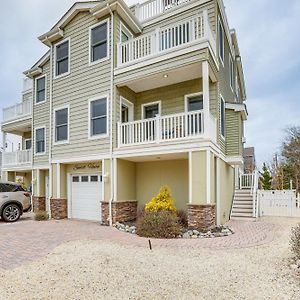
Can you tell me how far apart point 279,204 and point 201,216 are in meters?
7.80

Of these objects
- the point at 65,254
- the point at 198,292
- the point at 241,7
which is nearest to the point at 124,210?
the point at 65,254

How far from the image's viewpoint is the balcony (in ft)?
30.3

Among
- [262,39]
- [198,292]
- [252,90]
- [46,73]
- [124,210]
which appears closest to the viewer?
[198,292]

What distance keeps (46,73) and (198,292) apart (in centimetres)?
1464

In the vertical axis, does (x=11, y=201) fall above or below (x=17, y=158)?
below

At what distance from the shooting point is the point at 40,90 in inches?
609

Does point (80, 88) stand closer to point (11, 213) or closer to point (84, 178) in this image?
point (84, 178)

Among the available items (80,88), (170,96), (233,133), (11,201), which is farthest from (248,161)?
(11,201)

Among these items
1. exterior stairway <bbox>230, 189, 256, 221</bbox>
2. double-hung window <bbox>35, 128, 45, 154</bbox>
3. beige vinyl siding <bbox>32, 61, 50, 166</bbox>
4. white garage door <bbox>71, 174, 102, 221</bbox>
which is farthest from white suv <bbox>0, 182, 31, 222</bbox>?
exterior stairway <bbox>230, 189, 256, 221</bbox>

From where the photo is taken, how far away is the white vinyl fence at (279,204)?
14047 mm

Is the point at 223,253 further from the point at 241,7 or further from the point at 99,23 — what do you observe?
the point at 241,7

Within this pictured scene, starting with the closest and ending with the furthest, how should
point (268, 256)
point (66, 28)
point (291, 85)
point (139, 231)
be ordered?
point (268, 256), point (139, 231), point (66, 28), point (291, 85)

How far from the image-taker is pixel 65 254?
6.20 m

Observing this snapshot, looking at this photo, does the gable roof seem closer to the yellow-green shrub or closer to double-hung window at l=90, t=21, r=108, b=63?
double-hung window at l=90, t=21, r=108, b=63
